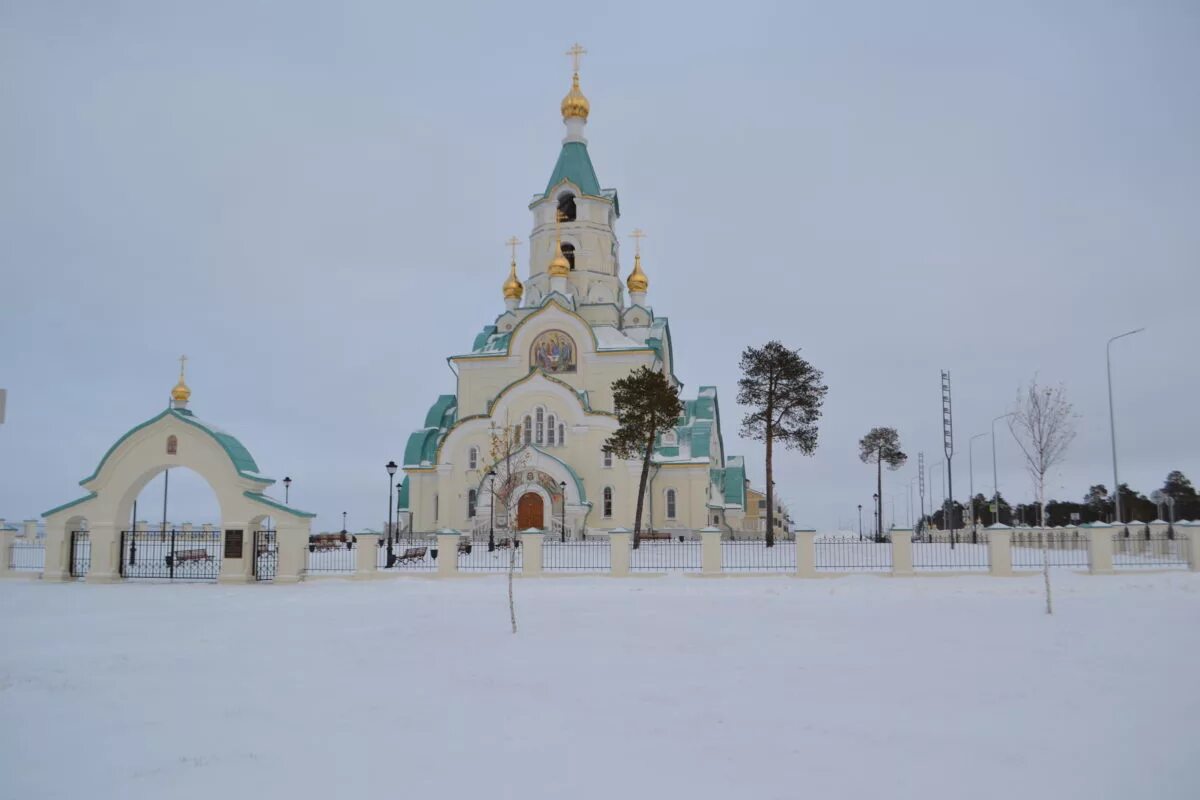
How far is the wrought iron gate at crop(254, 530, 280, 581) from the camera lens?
2141 cm

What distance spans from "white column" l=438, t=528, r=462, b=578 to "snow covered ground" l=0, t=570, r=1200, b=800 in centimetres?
525

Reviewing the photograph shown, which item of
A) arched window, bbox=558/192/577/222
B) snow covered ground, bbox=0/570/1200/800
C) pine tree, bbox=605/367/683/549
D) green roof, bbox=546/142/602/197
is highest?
green roof, bbox=546/142/602/197

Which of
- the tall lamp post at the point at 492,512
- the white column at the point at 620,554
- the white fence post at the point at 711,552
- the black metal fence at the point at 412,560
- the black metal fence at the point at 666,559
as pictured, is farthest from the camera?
the tall lamp post at the point at 492,512

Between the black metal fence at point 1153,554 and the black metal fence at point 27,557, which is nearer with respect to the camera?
the black metal fence at point 1153,554

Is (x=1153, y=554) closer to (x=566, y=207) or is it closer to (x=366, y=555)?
(x=366, y=555)

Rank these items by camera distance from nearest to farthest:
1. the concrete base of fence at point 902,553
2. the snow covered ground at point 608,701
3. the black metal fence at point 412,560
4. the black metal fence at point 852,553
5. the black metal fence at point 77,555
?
the snow covered ground at point 608,701 → the concrete base of fence at point 902,553 → the black metal fence at point 852,553 → the black metal fence at point 77,555 → the black metal fence at point 412,560

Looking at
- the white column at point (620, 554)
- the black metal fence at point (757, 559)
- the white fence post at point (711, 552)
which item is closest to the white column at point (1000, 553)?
the black metal fence at point (757, 559)

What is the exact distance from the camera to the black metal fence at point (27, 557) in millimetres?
22922

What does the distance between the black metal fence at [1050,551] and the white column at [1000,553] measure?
724 millimetres

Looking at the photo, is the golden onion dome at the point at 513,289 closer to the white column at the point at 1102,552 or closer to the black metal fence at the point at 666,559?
the black metal fence at the point at 666,559

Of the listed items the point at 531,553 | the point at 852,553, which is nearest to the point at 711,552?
the point at 531,553

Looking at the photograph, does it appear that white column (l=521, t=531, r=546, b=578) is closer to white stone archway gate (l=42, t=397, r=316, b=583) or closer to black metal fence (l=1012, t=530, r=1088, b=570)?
white stone archway gate (l=42, t=397, r=316, b=583)

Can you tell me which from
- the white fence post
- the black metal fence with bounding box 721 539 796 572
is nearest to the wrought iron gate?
the white fence post

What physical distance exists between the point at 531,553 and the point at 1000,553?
10566 mm
